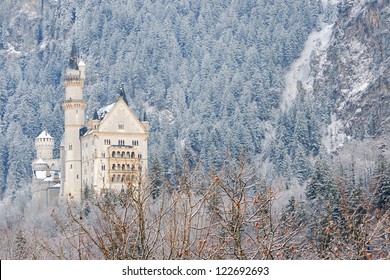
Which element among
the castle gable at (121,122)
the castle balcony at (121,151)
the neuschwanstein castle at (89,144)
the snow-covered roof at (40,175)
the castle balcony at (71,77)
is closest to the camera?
the neuschwanstein castle at (89,144)

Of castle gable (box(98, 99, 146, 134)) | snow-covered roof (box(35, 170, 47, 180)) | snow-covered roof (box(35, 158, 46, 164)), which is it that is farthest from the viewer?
snow-covered roof (box(35, 158, 46, 164))

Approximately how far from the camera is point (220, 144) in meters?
196

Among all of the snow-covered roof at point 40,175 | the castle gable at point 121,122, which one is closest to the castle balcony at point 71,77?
the castle gable at point 121,122

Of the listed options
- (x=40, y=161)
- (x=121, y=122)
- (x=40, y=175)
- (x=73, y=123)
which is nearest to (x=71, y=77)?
(x=73, y=123)

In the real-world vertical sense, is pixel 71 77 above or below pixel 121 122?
above

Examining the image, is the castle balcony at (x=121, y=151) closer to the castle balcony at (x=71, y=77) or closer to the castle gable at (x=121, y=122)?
the castle gable at (x=121, y=122)

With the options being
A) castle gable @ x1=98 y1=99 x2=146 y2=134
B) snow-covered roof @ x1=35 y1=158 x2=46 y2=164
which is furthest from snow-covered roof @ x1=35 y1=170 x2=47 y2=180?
castle gable @ x1=98 y1=99 x2=146 y2=134

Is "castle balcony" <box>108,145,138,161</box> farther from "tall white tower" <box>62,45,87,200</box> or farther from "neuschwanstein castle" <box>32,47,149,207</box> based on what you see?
"tall white tower" <box>62,45,87,200</box>

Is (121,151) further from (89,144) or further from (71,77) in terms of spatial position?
(71,77)

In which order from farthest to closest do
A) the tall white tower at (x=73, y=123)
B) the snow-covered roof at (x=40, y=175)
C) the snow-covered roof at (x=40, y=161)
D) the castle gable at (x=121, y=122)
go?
the snow-covered roof at (x=40, y=161) → the snow-covered roof at (x=40, y=175) → the castle gable at (x=121, y=122) → the tall white tower at (x=73, y=123)

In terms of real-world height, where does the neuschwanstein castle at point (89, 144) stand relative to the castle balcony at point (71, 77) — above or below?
below
